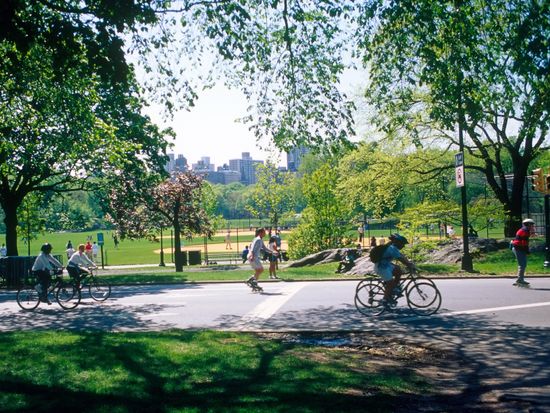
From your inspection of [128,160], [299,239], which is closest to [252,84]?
[128,160]

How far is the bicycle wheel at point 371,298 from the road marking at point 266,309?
6.45ft

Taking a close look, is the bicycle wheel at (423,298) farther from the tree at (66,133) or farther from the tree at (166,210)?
the tree at (166,210)

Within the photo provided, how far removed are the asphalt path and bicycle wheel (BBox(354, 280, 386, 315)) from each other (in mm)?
228

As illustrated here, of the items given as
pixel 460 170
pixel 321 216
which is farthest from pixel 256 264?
pixel 321 216

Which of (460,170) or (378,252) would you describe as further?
(460,170)

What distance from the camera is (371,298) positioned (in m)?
12.0

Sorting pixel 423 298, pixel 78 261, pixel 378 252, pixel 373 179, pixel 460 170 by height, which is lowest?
pixel 423 298

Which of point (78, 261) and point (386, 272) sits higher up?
point (78, 261)

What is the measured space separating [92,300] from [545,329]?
11.8 metres

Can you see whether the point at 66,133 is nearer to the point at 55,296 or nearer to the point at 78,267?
the point at 78,267

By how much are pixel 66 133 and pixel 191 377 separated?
650 inches

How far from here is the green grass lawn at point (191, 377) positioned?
226 inches

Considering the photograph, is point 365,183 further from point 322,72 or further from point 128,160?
point 322,72

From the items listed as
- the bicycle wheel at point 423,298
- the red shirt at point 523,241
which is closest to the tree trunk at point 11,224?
the bicycle wheel at point 423,298
